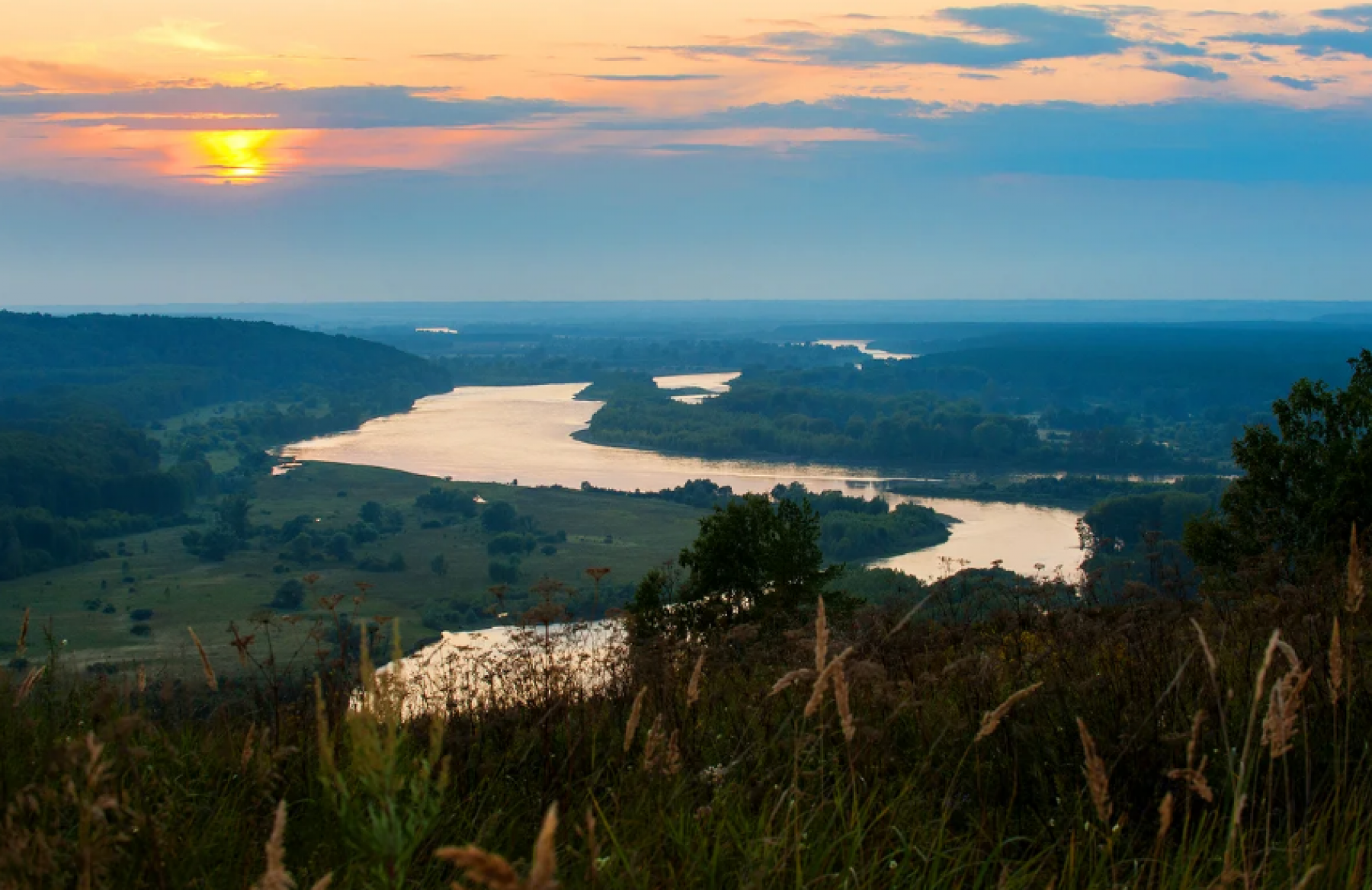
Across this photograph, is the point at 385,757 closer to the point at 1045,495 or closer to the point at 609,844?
the point at 609,844

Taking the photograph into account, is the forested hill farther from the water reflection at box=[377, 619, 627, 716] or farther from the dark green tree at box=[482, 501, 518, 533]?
the water reflection at box=[377, 619, 627, 716]

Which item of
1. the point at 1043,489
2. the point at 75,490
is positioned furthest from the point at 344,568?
the point at 1043,489

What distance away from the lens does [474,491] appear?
67.9 metres

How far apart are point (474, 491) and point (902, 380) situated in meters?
85.1

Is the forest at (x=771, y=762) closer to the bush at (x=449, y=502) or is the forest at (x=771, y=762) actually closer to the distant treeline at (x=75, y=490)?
the bush at (x=449, y=502)

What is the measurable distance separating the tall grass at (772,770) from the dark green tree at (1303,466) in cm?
1342

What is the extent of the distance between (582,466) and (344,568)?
1065 inches

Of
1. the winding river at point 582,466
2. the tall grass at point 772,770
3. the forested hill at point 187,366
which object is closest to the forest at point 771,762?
the tall grass at point 772,770

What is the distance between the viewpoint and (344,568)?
5547 centimetres

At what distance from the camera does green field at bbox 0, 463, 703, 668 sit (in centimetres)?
4112

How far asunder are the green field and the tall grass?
2847cm

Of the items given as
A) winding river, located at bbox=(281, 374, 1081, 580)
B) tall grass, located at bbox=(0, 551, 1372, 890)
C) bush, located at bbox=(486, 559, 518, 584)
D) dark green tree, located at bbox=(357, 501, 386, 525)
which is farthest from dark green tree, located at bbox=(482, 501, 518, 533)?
tall grass, located at bbox=(0, 551, 1372, 890)

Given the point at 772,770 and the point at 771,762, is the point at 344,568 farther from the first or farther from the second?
the point at 772,770

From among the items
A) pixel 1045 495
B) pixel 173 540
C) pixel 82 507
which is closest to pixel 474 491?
pixel 173 540
